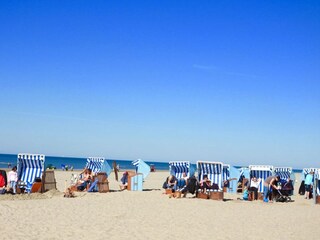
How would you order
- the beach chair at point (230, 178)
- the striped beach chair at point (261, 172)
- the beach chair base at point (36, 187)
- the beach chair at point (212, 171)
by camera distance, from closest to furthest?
the beach chair base at point (36, 187), the beach chair at point (212, 171), the striped beach chair at point (261, 172), the beach chair at point (230, 178)

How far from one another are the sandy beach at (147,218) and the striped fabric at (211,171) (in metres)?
1.12

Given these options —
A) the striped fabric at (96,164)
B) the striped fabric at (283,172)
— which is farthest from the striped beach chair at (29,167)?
the striped fabric at (283,172)

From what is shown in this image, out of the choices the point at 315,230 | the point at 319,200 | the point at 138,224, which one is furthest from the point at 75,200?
the point at 319,200

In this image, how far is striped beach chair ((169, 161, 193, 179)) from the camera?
15935 mm

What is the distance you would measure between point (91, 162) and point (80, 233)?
1088cm

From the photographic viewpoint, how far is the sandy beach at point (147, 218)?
762 centimetres

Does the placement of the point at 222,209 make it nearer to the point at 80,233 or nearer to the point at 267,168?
the point at 267,168

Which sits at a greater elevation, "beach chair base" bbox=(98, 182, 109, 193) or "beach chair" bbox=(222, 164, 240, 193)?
"beach chair" bbox=(222, 164, 240, 193)

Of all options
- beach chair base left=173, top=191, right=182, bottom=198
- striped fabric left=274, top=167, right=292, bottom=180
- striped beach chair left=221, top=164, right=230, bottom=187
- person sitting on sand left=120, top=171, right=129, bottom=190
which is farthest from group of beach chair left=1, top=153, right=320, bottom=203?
striped fabric left=274, top=167, right=292, bottom=180

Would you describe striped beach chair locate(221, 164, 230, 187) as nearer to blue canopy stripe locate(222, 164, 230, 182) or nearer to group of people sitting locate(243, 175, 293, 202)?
blue canopy stripe locate(222, 164, 230, 182)

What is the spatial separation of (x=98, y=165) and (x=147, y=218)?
29.3 feet

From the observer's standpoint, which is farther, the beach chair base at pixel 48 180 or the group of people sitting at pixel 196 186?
the group of people sitting at pixel 196 186

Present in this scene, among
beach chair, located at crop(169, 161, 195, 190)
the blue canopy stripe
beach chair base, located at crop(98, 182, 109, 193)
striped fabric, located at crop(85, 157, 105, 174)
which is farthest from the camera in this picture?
striped fabric, located at crop(85, 157, 105, 174)

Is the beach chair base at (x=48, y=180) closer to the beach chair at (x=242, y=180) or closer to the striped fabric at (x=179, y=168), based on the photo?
the striped fabric at (x=179, y=168)
